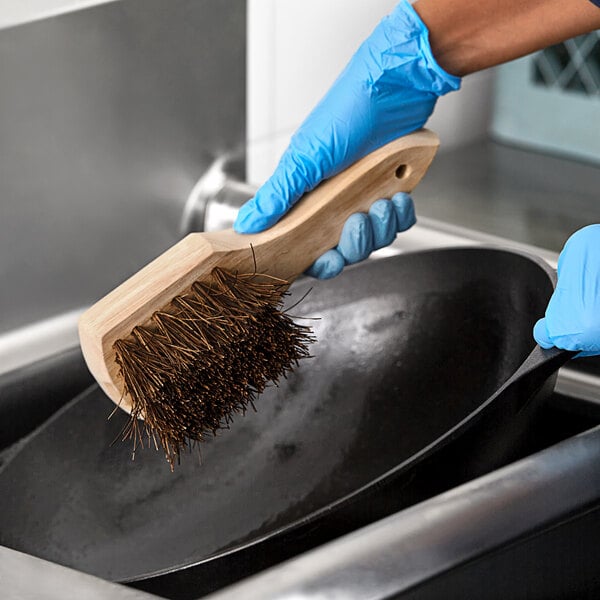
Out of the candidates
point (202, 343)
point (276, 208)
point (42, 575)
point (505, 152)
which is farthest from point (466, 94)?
point (42, 575)

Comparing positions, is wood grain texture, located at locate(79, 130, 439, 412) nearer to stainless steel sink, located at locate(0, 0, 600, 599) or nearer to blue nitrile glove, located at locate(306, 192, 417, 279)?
blue nitrile glove, located at locate(306, 192, 417, 279)

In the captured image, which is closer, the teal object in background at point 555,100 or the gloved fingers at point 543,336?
the gloved fingers at point 543,336

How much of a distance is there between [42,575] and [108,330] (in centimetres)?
16

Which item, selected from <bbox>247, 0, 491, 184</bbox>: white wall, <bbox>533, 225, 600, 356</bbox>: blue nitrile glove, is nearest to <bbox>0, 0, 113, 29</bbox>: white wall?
<bbox>247, 0, 491, 184</bbox>: white wall

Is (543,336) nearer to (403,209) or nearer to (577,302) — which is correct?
(577,302)

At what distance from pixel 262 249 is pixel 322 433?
197 millimetres

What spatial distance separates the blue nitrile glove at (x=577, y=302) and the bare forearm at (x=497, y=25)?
0.16 m

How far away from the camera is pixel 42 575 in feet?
1.74

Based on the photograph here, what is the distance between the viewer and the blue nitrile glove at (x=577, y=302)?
66cm

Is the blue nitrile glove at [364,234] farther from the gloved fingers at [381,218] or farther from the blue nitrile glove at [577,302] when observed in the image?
the blue nitrile glove at [577,302]

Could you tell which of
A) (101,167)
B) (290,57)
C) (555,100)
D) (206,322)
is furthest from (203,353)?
(555,100)

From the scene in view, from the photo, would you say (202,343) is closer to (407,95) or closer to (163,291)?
(163,291)

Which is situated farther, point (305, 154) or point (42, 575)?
point (305, 154)

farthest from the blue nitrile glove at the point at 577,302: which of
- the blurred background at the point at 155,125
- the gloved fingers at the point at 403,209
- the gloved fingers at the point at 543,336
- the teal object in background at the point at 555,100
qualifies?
the teal object in background at the point at 555,100
